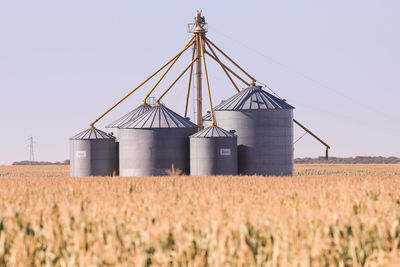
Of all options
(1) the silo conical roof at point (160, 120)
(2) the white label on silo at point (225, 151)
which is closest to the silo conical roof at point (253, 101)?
(1) the silo conical roof at point (160, 120)

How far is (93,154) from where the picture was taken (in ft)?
161

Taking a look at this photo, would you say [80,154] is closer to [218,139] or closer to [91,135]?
[91,135]

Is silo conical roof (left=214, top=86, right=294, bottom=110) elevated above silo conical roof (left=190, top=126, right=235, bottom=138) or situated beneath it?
elevated above

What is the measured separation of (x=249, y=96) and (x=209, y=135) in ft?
19.0

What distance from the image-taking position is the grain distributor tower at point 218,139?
44.7 m

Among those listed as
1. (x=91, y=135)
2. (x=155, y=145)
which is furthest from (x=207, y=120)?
(x=91, y=135)

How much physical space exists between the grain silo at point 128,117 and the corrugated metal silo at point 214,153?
30.0ft

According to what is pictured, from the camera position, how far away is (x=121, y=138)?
4762 cm

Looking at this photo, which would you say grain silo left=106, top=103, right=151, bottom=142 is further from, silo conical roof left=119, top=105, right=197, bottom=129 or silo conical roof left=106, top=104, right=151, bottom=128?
silo conical roof left=119, top=105, right=197, bottom=129

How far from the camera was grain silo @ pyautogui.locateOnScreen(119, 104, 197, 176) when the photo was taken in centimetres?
4559

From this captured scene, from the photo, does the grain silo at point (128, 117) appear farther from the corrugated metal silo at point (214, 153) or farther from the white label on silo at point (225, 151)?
the white label on silo at point (225, 151)

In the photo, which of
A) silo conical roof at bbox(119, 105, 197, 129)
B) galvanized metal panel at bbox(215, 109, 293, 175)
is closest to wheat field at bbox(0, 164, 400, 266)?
silo conical roof at bbox(119, 105, 197, 129)

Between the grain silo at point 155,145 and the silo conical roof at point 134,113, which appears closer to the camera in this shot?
the grain silo at point 155,145

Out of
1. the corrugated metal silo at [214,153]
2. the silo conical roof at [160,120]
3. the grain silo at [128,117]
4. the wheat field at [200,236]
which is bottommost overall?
the wheat field at [200,236]
